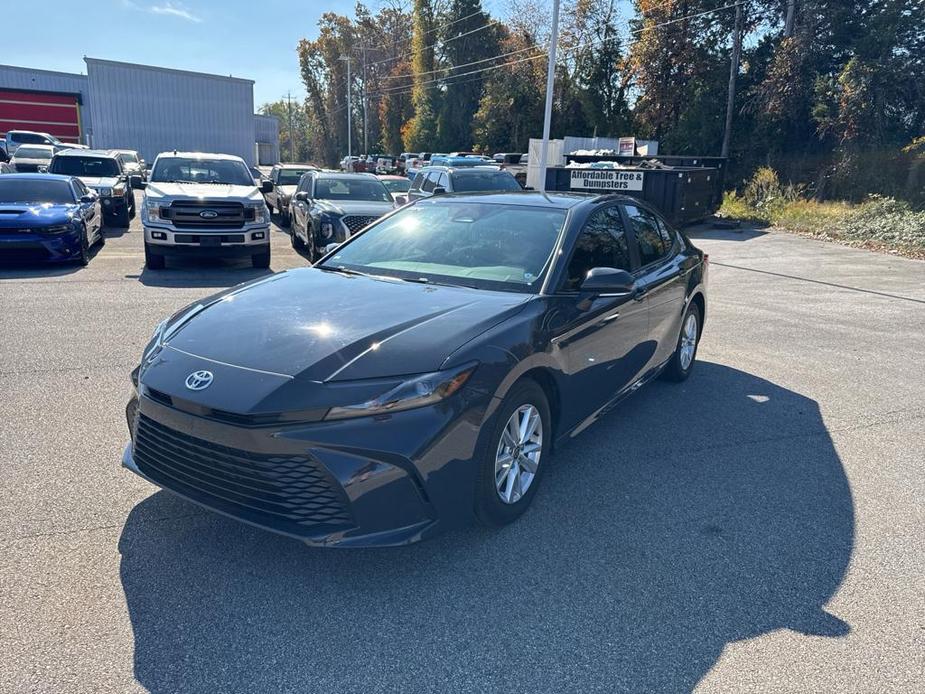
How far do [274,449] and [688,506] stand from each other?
2365 millimetres

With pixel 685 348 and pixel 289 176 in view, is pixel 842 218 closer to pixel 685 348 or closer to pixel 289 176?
pixel 289 176

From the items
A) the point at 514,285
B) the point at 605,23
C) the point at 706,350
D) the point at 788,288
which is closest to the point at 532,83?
the point at 605,23

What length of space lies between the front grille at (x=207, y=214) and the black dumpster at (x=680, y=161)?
530 inches

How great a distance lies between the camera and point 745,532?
11.9ft

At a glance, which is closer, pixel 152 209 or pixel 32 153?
pixel 152 209

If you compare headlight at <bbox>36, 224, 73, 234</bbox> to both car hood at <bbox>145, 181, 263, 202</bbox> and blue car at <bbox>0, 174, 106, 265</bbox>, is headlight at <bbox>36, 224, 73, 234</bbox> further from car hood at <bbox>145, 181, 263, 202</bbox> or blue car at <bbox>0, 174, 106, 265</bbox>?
car hood at <bbox>145, 181, 263, 202</bbox>

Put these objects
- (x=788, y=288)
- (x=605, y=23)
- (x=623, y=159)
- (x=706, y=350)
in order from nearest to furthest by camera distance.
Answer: (x=706, y=350)
(x=788, y=288)
(x=623, y=159)
(x=605, y=23)

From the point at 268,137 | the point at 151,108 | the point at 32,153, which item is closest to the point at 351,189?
the point at 32,153

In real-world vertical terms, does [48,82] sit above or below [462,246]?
above

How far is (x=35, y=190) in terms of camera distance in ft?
37.1

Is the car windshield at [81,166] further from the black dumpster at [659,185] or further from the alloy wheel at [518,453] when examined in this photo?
the alloy wheel at [518,453]

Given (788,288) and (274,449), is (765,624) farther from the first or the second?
(788,288)

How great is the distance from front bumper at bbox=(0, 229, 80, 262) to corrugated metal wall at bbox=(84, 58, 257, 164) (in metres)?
34.7

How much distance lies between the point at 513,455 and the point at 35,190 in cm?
1114
